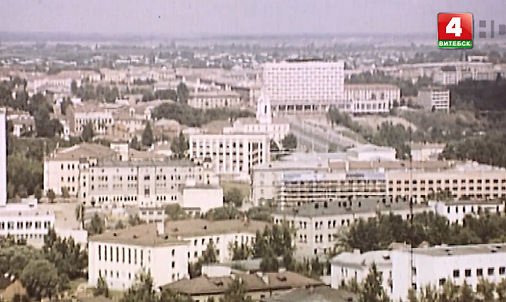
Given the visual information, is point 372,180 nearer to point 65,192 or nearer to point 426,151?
point 426,151

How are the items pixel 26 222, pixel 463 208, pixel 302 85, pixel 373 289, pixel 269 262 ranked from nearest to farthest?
pixel 373 289 < pixel 269 262 < pixel 26 222 < pixel 463 208 < pixel 302 85

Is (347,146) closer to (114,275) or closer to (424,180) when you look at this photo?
(424,180)

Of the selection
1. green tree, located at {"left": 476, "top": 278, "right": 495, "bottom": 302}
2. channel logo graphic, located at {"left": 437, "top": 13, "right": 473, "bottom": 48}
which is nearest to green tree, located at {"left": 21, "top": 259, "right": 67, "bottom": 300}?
green tree, located at {"left": 476, "top": 278, "right": 495, "bottom": 302}

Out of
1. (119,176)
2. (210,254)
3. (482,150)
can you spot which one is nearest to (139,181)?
(119,176)

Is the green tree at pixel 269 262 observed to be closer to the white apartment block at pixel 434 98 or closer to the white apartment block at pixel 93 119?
the white apartment block at pixel 93 119

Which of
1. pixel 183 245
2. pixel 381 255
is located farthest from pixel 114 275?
pixel 381 255

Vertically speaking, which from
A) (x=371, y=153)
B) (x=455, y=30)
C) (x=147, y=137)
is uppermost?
(x=455, y=30)

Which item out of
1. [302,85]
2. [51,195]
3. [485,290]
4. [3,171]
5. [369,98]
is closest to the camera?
Result: [485,290]
